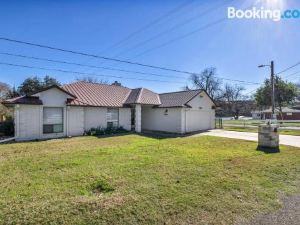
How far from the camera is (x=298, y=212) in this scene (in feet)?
14.9

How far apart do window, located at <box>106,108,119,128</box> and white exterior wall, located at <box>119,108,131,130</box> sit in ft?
1.20

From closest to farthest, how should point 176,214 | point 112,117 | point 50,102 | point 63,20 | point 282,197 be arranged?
point 176,214
point 282,197
point 63,20
point 50,102
point 112,117

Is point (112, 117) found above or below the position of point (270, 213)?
above

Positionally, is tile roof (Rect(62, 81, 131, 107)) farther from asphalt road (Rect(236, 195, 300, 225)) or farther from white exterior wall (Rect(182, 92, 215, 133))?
asphalt road (Rect(236, 195, 300, 225))

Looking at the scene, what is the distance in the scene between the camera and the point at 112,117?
63.4ft

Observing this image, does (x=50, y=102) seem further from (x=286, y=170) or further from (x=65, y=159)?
(x=286, y=170)

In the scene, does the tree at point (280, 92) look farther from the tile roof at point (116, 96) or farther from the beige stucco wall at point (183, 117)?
the tile roof at point (116, 96)

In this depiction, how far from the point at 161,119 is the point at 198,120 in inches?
136

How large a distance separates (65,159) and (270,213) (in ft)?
22.6

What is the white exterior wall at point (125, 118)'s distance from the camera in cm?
1986

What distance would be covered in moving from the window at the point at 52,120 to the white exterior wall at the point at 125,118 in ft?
16.8

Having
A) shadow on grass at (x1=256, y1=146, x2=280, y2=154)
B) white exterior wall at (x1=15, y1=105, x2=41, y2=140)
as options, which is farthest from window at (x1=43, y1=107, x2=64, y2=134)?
shadow on grass at (x1=256, y1=146, x2=280, y2=154)

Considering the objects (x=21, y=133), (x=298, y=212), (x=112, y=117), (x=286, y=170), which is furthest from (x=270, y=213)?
(x=112, y=117)

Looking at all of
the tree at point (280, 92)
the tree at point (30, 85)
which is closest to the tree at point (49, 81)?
the tree at point (30, 85)
